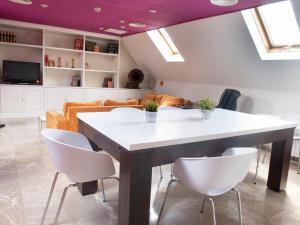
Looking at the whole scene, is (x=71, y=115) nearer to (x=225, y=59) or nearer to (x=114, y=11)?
(x=114, y=11)

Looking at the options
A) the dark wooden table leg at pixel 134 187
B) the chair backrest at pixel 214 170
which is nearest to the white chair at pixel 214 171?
the chair backrest at pixel 214 170

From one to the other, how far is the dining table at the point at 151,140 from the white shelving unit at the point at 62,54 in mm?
4761

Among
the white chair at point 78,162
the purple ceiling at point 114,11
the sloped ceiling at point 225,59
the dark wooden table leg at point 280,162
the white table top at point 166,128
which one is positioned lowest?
the dark wooden table leg at point 280,162

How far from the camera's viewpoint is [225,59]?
4.67 meters

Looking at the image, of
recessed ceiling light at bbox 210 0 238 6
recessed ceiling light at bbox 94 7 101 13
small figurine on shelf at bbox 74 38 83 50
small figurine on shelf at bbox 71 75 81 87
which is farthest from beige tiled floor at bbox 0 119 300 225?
small figurine on shelf at bbox 74 38 83 50

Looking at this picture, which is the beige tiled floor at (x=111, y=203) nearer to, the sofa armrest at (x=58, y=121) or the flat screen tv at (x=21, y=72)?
the sofa armrest at (x=58, y=121)

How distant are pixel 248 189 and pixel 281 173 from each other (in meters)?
0.39

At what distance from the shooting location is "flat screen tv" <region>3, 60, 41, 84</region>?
5859 mm

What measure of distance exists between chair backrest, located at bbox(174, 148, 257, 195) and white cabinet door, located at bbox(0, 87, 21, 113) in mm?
5394

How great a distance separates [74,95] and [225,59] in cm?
395

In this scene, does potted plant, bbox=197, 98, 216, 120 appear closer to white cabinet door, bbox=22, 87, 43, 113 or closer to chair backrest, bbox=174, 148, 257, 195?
chair backrest, bbox=174, 148, 257, 195

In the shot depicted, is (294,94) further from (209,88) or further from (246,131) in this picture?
(246,131)

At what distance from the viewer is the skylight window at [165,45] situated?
6.05m

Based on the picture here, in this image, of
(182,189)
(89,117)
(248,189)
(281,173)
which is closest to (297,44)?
(281,173)
